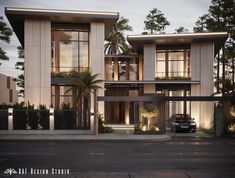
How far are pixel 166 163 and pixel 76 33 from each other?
838 inches

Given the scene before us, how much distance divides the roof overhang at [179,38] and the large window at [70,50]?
486 cm

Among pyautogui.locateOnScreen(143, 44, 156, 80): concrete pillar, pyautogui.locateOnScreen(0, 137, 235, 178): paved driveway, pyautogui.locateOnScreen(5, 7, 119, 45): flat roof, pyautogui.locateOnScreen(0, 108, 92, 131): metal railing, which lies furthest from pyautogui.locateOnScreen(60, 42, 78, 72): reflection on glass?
pyautogui.locateOnScreen(0, 137, 235, 178): paved driveway

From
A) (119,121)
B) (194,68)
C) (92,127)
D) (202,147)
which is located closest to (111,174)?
(202,147)

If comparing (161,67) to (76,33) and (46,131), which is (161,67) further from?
(46,131)

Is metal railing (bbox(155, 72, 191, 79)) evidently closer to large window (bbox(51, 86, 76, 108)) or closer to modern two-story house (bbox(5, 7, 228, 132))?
modern two-story house (bbox(5, 7, 228, 132))

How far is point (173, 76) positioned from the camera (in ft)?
122

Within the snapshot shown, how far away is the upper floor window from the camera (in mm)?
32344

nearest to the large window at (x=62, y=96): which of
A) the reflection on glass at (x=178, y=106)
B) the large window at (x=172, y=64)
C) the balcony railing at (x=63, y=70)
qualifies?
the balcony railing at (x=63, y=70)

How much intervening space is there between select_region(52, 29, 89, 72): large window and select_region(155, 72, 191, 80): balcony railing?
8796mm

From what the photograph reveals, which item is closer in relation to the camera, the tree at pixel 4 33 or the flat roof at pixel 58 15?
the flat roof at pixel 58 15

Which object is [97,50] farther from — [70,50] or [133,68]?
[133,68]

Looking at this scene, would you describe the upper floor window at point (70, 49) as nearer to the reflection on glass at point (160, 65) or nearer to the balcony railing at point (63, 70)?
the balcony railing at point (63, 70)

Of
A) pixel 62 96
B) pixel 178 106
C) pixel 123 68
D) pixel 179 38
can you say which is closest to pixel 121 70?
pixel 123 68

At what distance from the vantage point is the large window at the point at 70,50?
32344 millimetres
